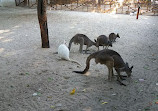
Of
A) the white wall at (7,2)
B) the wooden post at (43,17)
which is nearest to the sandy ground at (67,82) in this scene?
the wooden post at (43,17)

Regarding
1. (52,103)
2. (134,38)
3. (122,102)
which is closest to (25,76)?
(52,103)

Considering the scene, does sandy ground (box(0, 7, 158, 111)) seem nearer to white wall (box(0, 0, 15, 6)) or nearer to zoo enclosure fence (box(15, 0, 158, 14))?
zoo enclosure fence (box(15, 0, 158, 14))

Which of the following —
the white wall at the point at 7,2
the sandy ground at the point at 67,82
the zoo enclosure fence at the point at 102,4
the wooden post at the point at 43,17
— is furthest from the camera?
the white wall at the point at 7,2

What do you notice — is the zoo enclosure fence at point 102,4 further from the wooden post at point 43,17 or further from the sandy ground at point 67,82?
the wooden post at point 43,17

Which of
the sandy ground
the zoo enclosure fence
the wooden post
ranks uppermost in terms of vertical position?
the zoo enclosure fence

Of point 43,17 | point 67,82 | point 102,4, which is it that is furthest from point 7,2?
point 67,82

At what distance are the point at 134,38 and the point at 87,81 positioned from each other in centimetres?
572

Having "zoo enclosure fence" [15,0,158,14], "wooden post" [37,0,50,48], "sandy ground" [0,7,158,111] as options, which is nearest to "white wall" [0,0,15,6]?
"zoo enclosure fence" [15,0,158,14]

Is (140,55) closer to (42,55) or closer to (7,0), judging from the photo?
(42,55)

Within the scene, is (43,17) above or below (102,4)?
below

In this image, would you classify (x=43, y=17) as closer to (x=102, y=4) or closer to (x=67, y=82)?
(x=67, y=82)

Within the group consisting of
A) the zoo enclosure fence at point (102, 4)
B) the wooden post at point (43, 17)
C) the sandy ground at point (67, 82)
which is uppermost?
the zoo enclosure fence at point (102, 4)

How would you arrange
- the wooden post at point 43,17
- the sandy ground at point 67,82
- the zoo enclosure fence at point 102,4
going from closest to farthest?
the sandy ground at point 67,82 → the wooden post at point 43,17 → the zoo enclosure fence at point 102,4

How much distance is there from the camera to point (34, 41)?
935 centimetres
